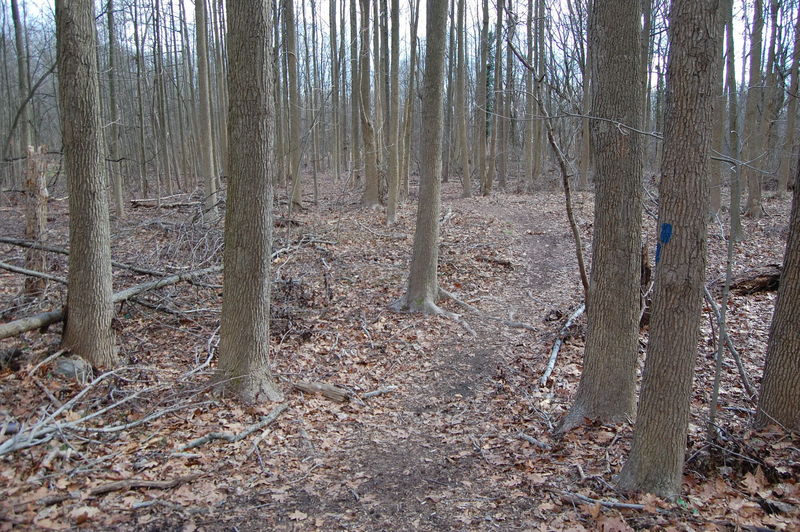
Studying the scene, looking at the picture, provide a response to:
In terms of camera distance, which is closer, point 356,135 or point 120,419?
point 120,419

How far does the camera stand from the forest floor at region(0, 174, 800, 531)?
350 centimetres

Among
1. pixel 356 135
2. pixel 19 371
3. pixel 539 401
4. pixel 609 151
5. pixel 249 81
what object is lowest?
pixel 539 401

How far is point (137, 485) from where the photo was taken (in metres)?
3.71

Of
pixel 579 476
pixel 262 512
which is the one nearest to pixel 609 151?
pixel 579 476

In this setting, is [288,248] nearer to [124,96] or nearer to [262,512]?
[262,512]

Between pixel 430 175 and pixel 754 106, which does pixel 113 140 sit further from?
pixel 754 106

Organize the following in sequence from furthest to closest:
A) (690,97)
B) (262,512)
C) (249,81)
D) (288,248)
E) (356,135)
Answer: (356,135) → (288,248) → (249,81) → (262,512) → (690,97)

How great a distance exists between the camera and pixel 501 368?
6.69 metres

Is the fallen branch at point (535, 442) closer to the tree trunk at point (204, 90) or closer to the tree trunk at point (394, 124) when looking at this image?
the tree trunk at point (394, 124)

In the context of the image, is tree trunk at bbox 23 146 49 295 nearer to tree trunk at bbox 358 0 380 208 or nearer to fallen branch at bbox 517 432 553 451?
fallen branch at bbox 517 432 553 451

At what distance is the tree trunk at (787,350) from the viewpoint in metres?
3.95

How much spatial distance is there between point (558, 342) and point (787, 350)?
3.29 metres

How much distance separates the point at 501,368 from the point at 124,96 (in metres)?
30.1

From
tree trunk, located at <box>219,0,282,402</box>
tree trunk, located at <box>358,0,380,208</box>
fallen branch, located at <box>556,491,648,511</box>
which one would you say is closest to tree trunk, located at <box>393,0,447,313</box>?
tree trunk, located at <box>219,0,282,402</box>
